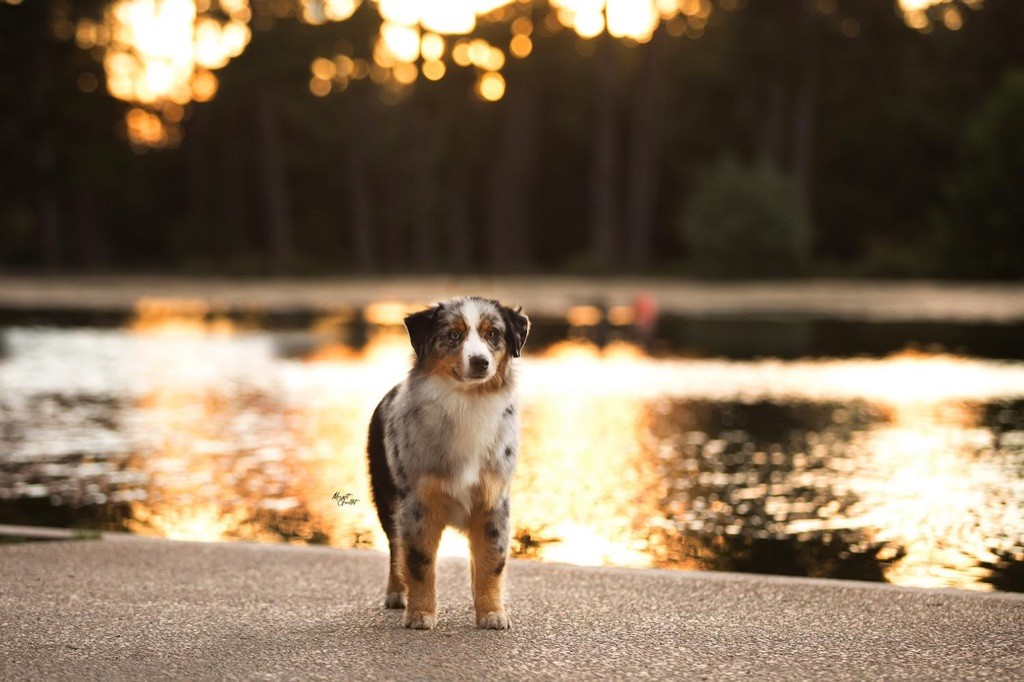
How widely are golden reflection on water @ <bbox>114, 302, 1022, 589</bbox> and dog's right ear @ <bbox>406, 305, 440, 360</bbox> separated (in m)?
2.52

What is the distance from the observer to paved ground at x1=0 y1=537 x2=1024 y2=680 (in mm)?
5984

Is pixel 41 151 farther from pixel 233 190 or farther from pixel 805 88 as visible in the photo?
pixel 805 88

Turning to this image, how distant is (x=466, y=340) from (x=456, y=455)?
1.72ft

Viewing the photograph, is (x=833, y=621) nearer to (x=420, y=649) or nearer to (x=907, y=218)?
(x=420, y=649)

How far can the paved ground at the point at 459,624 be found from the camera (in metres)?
5.98

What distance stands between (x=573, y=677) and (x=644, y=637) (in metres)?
0.76

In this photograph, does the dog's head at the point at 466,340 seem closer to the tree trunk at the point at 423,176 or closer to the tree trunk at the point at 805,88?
the tree trunk at the point at 805,88

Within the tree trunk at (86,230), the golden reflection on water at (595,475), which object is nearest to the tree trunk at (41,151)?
the tree trunk at (86,230)

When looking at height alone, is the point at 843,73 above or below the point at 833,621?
above

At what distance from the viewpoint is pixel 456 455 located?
6582 millimetres

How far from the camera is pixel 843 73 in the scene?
216 feet

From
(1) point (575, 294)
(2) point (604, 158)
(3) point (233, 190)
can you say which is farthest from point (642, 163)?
(3) point (233, 190)

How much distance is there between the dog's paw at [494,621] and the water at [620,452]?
83.5 inches

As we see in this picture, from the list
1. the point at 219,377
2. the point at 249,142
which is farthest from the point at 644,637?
the point at 249,142
